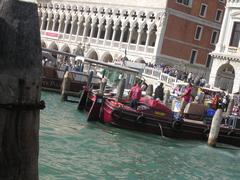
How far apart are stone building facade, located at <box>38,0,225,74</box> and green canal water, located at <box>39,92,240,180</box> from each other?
20.8 meters

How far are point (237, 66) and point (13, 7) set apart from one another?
31.1 metres

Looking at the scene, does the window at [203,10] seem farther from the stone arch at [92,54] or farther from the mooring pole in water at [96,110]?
the mooring pole in water at [96,110]

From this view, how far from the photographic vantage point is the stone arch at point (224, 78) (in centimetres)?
3469

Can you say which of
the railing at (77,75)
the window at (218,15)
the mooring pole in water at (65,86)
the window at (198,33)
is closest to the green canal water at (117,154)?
the mooring pole in water at (65,86)

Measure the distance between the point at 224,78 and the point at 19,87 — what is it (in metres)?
35.1

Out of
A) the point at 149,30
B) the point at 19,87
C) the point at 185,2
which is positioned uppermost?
the point at 185,2

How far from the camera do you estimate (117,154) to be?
12.8 meters

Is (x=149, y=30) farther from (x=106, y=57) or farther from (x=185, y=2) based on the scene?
(x=106, y=57)

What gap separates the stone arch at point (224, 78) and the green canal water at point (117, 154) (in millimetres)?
17444

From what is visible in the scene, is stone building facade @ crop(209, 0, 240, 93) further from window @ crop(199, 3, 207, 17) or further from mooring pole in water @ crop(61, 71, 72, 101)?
mooring pole in water @ crop(61, 71, 72, 101)

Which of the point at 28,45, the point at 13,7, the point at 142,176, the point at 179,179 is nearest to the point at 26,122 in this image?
the point at 28,45

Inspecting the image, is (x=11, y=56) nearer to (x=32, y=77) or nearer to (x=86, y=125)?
(x=32, y=77)

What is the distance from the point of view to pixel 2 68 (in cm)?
297

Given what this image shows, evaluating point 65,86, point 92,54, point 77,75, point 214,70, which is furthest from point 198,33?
point 65,86
